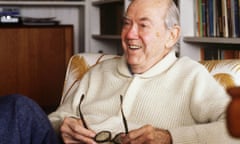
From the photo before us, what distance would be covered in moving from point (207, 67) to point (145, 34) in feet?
0.82

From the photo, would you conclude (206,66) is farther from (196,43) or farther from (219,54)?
(196,43)

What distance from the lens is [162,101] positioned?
1228mm

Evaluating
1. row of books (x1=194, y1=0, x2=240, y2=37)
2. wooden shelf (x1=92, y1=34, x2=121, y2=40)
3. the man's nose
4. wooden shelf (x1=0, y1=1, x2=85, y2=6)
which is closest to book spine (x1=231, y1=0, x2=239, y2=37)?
row of books (x1=194, y1=0, x2=240, y2=37)

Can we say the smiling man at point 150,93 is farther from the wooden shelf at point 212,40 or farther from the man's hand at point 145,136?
the wooden shelf at point 212,40

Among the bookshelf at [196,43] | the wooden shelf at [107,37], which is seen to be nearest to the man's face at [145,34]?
the bookshelf at [196,43]

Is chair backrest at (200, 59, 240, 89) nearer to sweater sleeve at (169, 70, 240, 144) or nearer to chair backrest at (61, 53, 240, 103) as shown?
chair backrest at (61, 53, 240, 103)

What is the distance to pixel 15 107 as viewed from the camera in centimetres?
112

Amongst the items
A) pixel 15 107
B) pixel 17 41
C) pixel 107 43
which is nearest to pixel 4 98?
pixel 15 107

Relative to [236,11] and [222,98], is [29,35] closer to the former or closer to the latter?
[236,11]

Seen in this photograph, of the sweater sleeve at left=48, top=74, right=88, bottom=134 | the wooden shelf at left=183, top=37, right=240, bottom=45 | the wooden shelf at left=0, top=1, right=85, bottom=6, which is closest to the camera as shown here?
the sweater sleeve at left=48, top=74, right=88, bottom=134

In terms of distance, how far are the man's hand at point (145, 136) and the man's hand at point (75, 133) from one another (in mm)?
133

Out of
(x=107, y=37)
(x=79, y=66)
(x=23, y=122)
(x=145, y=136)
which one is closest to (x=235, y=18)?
(x=79, y=66)

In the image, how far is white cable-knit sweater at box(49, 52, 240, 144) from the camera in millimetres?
1062

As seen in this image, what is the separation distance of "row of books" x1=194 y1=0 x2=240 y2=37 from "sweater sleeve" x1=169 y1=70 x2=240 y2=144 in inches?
17.7
